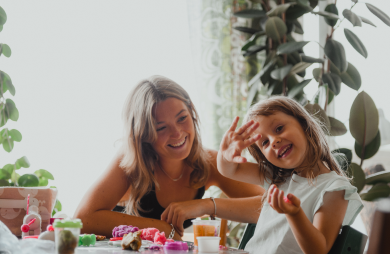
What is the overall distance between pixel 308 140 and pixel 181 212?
53 cm

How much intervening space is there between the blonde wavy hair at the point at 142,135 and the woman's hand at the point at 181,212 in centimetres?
22

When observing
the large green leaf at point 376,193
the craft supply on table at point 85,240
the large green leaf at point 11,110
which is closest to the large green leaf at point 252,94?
the large green leaf at point 376,193

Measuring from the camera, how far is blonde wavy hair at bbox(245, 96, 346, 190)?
3.95 ft

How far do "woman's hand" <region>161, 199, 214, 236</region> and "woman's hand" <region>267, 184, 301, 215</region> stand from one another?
50cm

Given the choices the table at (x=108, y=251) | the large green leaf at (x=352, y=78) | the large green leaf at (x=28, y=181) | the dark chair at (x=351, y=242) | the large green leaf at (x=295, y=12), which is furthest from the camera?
the large green leaf at (x=295, y=12)

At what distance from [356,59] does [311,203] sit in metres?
1.95

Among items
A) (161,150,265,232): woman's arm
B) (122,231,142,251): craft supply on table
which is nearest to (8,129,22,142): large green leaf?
(161,150,265,232): woman's arm

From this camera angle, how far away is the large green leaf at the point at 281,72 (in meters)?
2.27

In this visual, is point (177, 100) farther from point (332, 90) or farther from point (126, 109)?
point (332, 90)

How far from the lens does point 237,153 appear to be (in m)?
1.20

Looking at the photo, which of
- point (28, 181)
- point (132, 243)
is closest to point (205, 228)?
point (132, 243)

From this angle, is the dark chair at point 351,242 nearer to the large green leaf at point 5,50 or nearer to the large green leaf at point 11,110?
the large green leaf at point 11,110

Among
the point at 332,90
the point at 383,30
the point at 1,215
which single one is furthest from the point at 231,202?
the point at 383,30

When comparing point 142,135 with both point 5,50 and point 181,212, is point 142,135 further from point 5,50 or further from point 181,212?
point 5,50
